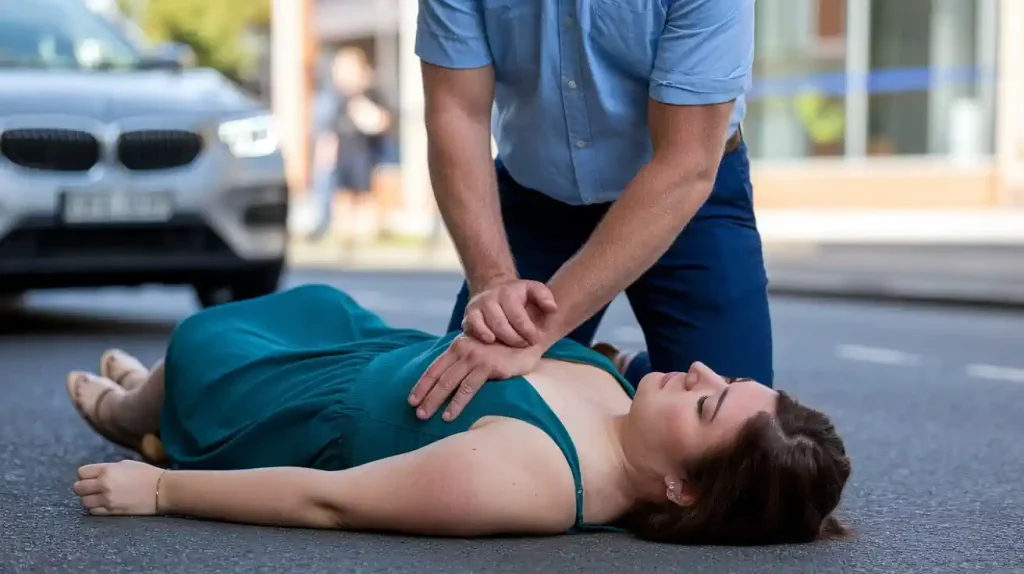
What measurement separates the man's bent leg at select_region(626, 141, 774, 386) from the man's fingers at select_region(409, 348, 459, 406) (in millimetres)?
943

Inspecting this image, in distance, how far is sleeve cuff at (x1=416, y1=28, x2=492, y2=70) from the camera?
429 cm

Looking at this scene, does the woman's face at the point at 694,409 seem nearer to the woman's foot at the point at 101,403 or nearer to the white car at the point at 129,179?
the woman's foot at the point at 101,403

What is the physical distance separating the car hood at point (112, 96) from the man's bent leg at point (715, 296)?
457cm

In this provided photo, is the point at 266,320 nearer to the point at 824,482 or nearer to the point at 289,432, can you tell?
the point at 289,432

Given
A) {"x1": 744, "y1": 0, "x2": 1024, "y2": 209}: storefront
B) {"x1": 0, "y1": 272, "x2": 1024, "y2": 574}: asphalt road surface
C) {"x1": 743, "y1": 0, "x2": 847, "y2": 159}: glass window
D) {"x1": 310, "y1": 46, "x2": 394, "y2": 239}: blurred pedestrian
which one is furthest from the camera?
{"x1": 743, "y1": 0, "x2": 847, "y2": 159}: glass window

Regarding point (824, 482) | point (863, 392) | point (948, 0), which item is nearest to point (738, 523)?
point (824, 482)

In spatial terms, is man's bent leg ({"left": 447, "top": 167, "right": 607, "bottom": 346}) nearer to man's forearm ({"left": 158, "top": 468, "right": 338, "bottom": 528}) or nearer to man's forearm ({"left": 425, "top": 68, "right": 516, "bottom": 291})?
man's forearm ({"left": 425, "top": 68, "right": 516, "bottom": 291})

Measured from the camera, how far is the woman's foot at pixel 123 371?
5.02m

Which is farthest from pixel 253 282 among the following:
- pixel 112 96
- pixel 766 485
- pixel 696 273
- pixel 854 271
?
pixel 854 271

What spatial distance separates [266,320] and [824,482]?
5.71ft

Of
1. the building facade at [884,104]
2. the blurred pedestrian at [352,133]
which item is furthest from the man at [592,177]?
the building facade at [884,104]

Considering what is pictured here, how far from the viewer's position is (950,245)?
16.2m

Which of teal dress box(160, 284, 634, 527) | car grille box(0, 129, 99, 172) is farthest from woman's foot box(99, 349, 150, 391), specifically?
car grille box(0, 129, 99, 172)

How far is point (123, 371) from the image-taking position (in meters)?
5.10
